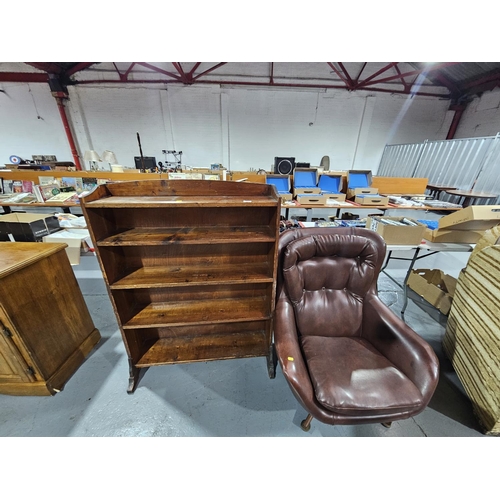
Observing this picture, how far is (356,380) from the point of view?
1064mm

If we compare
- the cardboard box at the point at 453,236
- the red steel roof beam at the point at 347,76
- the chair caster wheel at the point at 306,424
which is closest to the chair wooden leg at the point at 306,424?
the chair caster wheel at the point at 306,424

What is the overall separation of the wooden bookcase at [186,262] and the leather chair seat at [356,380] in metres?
0.38

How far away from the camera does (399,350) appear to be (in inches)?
44.8

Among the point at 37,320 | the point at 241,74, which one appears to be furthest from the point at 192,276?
the point at 241,74

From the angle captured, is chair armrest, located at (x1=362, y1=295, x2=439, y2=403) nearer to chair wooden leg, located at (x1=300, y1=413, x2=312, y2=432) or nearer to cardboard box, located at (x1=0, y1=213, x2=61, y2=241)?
chair wooden leg, located at (x1=300, y1=413, x2=312, y2=432)

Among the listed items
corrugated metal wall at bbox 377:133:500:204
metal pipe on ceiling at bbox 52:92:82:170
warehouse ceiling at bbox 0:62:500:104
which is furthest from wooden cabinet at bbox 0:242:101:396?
corrugated metal wall at bbox 377:133:500:204

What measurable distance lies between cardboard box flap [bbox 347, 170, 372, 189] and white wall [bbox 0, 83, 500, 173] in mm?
3310

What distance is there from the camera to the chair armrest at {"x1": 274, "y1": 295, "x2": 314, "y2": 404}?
96 cm

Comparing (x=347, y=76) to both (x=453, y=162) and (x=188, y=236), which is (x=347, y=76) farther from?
(x=188, y=236)

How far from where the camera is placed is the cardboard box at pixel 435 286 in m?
2.03

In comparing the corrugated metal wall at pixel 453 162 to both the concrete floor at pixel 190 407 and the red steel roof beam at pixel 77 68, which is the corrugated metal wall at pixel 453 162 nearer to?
the concrete floor at pixel 190 407

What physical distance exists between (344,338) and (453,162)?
597 centimetres
